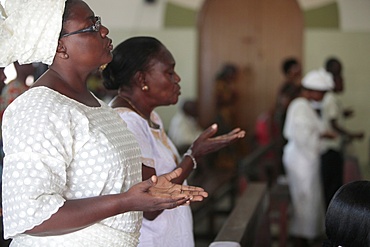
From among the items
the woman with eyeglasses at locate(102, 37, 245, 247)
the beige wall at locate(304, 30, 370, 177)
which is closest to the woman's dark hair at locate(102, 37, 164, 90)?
the woman with eyeglasses at locate(102, 37, 245, 247)

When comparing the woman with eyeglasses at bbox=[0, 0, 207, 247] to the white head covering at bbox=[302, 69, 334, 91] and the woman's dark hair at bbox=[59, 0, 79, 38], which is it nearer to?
the woman's dark hair at bbox=[59, 0, 79, 38]

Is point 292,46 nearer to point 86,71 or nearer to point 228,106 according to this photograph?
point 228,106

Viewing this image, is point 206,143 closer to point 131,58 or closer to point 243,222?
point 131,58

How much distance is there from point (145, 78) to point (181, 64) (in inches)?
307

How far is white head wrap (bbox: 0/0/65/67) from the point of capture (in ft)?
6.69

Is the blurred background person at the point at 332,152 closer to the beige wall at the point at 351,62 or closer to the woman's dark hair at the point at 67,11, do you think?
the beige wall at the point at 351,62

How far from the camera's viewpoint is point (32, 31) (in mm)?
2033

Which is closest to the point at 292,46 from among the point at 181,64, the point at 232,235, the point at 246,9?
the point at 246,9

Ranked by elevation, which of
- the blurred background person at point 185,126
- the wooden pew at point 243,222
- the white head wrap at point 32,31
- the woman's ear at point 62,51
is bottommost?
the blurred background person at point 185,126

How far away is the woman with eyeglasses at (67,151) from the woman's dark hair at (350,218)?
0.42 m

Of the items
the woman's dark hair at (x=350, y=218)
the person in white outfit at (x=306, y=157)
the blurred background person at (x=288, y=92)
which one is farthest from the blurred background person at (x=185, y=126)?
the woman's dark hair at (x=350, y=218)

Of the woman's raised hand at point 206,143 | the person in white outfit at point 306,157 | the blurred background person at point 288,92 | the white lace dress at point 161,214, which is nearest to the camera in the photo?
the white lace dress at point 161,214

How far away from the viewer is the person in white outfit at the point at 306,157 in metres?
6.24

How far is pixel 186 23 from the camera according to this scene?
10.6 metres
